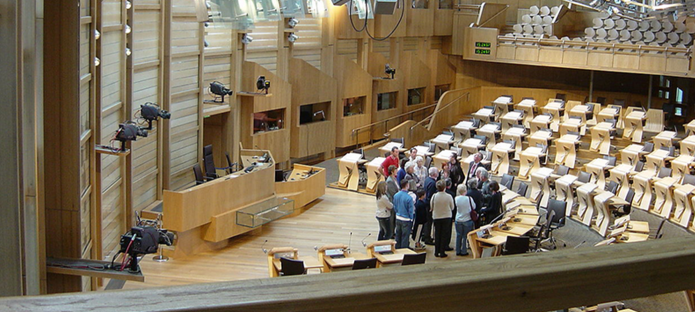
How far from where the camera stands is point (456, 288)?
86cm

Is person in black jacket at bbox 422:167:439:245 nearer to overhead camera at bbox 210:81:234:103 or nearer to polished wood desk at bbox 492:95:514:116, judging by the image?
overhead camera at bbox 210:81:234:103

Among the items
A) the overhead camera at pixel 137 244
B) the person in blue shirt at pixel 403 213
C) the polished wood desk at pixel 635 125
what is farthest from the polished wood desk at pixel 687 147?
the overhead camera at pixel 137 244

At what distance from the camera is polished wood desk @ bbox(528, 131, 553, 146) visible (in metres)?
15.7

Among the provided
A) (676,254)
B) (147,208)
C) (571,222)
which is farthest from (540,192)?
(676,254)

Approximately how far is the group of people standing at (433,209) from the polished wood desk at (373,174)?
2.59 metres

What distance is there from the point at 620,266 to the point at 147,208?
35.4 ft

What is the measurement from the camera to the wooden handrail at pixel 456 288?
78 centimetres

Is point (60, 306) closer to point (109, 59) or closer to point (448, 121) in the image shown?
point (109, 59)

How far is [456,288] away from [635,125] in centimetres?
1740

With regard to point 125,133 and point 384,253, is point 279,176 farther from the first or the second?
point 125,133

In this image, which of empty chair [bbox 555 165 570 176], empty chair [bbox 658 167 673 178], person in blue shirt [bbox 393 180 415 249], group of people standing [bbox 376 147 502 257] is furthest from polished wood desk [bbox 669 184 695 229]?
person in blue shirt [bbox 393 180 415 249]

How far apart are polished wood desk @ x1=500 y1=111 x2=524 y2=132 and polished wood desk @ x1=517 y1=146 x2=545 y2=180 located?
93.5 inches

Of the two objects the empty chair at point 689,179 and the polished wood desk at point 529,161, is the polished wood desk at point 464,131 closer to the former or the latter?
the polished wood desk at point 529,161

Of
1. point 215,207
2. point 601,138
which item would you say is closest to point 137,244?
point 215,207
